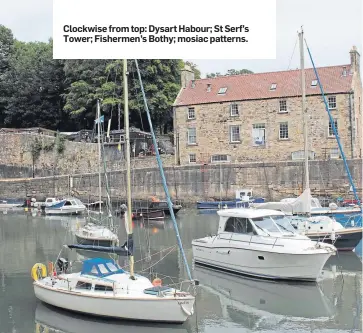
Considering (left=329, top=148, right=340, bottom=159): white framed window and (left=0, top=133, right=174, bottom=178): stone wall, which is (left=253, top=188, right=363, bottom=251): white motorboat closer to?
(left=329, top=148, right=340, bottom=159): white framed window

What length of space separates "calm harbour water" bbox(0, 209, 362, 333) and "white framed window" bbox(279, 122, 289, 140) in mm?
19713

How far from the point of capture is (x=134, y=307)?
1211 centimetres

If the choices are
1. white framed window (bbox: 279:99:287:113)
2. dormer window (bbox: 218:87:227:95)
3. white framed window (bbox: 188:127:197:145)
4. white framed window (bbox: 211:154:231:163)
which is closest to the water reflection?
white framed window (bbox: 211:154:231:163)

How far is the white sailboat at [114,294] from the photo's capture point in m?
11.9

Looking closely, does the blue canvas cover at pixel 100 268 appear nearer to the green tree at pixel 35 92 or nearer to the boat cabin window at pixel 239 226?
the boat cabin window at pixel 239 226

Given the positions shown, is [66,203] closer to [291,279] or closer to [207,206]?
[207,206]

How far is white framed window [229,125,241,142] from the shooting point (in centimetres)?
4212

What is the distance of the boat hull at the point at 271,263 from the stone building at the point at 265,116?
2307 centimetres

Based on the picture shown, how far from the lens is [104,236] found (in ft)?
77.5

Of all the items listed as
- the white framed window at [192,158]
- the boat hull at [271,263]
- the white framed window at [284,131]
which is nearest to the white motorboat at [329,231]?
the boat hull at [271,263]

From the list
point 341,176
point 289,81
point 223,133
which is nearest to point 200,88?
point 223,133

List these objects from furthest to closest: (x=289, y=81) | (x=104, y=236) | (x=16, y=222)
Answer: (x=289, y=81) < (x=16, y=222) < (x=104, y=236)

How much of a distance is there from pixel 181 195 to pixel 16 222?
1273 cm

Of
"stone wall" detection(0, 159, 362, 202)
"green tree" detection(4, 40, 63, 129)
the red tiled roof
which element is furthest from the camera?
"green tree" detection(4, 40, 63, 129)
